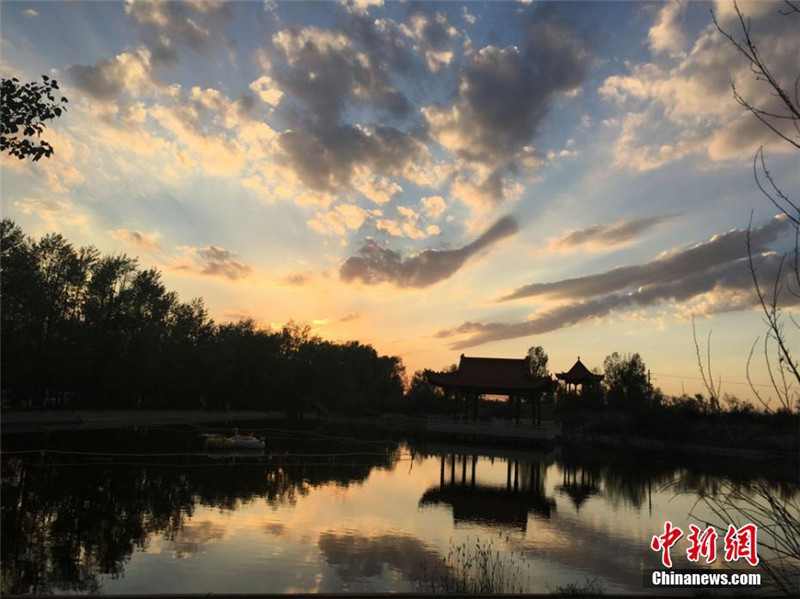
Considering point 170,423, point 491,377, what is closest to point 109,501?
point 170,423

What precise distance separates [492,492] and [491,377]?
2677cm

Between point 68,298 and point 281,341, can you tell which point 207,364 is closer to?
point 68,298

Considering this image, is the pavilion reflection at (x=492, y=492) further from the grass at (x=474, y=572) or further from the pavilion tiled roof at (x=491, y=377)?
the pavilion tiled roof at (x=491, y=377)

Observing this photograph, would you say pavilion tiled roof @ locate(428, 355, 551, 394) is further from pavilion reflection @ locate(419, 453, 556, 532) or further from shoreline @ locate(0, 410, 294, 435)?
shoreline @ locate(0, 410, 294, 435)

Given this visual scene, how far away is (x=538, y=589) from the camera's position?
1156 centimetres

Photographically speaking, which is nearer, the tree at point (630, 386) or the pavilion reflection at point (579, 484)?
the pavilion reflection at point (579, 484)

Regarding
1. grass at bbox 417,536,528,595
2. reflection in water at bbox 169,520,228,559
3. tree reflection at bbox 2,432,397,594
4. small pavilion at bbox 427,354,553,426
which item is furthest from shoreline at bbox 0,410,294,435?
grass at bbox 417,536,528,595

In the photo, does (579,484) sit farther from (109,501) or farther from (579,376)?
(579,376)

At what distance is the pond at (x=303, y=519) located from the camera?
11514 millimetres

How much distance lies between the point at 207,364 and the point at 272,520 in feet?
163

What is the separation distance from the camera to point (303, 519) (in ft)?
56.5

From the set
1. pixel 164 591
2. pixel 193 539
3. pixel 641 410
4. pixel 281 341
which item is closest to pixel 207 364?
pixel 281 341

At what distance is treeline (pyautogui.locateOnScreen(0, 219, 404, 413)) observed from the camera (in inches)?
1692

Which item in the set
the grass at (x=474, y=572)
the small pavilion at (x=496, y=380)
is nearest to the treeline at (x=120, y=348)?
the small pavilion at (x=496, y=380)
